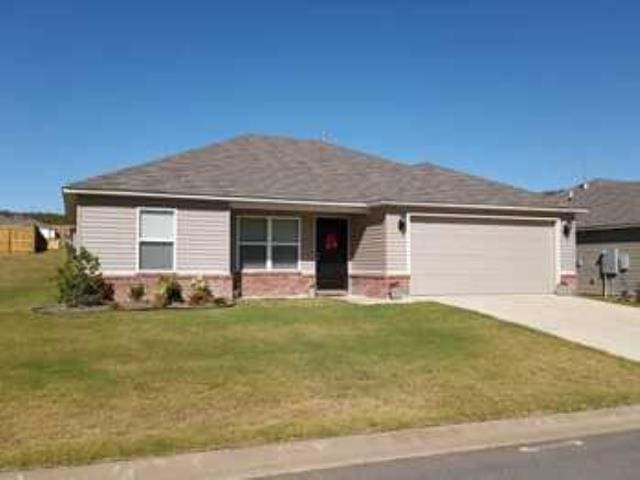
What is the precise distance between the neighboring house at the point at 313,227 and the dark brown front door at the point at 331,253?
3 cm

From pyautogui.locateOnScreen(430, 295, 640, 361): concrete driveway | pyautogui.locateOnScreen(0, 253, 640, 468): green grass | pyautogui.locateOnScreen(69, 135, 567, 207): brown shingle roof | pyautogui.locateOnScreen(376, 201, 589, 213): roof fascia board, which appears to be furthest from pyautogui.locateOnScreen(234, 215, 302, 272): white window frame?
pyautogui.locateOnScreen(0, 253, 640, 468): green grass

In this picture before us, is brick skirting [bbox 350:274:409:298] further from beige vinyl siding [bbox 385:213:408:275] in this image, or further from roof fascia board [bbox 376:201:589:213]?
roof fascia board [bbox 376:201:589:213]

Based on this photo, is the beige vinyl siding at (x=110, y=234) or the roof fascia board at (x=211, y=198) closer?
the roof fascia board at (x=211, y=198)

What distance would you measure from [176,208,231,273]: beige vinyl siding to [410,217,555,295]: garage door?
5.26m

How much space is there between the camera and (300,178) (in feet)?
84.7

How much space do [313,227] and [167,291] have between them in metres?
5.75

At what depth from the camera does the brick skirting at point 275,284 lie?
2455cm

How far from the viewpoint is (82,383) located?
11.2 m

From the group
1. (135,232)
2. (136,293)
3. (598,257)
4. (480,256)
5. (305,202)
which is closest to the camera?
(136,293)

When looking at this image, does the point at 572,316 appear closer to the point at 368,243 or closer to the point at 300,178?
the point at 368,243

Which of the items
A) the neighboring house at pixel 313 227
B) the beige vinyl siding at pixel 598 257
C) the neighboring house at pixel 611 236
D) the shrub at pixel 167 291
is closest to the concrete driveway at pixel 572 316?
the neighboring house at pixel 313 227

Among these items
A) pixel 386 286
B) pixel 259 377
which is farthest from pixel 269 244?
pixel 259 377

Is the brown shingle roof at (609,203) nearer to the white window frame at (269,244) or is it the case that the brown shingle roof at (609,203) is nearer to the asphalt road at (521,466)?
the white window frame at (269,244)

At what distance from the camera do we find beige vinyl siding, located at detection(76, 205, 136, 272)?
2188 cm
